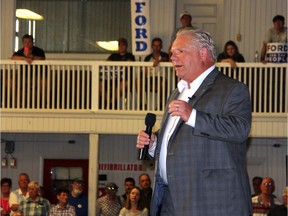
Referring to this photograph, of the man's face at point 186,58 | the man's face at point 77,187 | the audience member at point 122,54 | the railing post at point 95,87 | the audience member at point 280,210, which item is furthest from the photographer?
the audience member at point 122,54

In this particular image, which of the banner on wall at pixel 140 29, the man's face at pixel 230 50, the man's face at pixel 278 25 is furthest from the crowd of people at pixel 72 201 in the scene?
the man's face at pixel 278 25

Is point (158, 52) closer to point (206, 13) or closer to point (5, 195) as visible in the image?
point (206, 13)

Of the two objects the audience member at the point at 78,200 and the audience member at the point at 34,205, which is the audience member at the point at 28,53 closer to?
the audience member at the point at 78,200

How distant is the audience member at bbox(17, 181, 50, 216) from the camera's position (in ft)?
49.0

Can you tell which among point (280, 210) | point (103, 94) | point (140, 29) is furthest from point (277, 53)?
point (280, 210)

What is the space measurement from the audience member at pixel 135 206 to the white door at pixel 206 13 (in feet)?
15.2

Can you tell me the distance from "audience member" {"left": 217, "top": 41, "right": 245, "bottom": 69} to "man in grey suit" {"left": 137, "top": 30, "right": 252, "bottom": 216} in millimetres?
10575

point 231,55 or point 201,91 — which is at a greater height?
point 231,55

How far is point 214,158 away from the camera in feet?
17.6

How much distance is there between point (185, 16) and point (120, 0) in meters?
2.33

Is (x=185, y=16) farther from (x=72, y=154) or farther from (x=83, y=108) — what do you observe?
(x=72, y=154)

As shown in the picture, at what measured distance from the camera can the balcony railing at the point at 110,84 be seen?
16266 mm

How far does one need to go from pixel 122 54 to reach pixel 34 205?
3472 mm

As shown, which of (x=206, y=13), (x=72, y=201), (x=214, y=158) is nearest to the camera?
(x=214, y=158)
